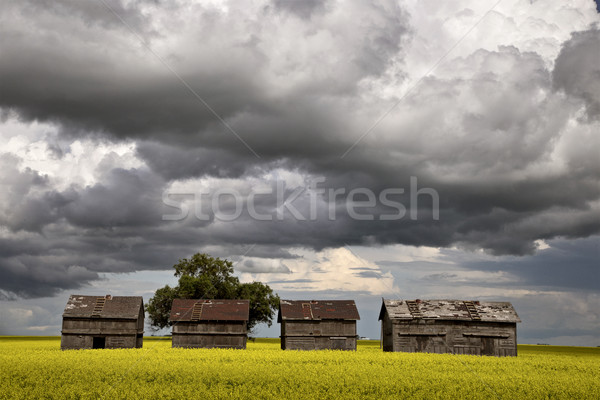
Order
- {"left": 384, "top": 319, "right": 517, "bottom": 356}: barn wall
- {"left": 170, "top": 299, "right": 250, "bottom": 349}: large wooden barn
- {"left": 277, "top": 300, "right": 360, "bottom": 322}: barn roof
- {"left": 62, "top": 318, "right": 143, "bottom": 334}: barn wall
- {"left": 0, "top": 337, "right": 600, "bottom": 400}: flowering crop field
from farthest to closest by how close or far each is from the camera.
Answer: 1. {"left": 277, "top": 300, "right": 360, "bottom": 322}: barn roof
2. {"left": 170, "top": 299, "right": 250, "bottom": 349}: large wooden barn
3. {"left": 62, "top": 318, "right": 143, "bottom": 334}: barn wall
4. {"left": 384, "top": 319, "right": 517, "bottom": 356}: barn wall
5. {"left": 0, "top": 337, "right": 600, "bottom": 400}: flowering crop field

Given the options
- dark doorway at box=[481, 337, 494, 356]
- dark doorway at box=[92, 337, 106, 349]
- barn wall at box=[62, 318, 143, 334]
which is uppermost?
barn wall at box=[62, 318, 143, 334]

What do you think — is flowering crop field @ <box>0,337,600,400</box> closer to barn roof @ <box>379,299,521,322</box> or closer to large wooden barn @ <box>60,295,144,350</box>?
barn roof @ <box>379,299,521,322</box>

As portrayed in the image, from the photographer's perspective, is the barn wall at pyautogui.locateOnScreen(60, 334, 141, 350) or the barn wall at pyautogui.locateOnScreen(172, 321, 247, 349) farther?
the barn wall at pyautogui.locateOnScreen(172, 321, 247, 349)

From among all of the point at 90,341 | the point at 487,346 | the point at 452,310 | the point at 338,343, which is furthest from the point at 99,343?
the point at 487,346

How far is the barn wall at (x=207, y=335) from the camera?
1922 inches

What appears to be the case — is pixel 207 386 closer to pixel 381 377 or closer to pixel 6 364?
pixel 381 377

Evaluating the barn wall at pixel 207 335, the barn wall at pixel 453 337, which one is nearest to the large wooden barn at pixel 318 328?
the barn wall at pixel 453 337

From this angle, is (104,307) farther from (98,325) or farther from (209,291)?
(209,291)

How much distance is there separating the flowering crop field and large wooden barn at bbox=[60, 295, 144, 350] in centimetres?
1417

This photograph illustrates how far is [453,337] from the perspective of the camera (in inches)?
1912

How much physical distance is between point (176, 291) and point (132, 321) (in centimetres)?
1778

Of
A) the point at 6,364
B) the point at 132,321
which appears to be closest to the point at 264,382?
the point at 6,364

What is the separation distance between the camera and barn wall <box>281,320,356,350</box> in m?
49.8

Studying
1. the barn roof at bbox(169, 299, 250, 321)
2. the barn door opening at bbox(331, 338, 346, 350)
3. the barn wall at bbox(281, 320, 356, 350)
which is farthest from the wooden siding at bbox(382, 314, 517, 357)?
the barn roof at bbox(169, 299, 250, 321)
